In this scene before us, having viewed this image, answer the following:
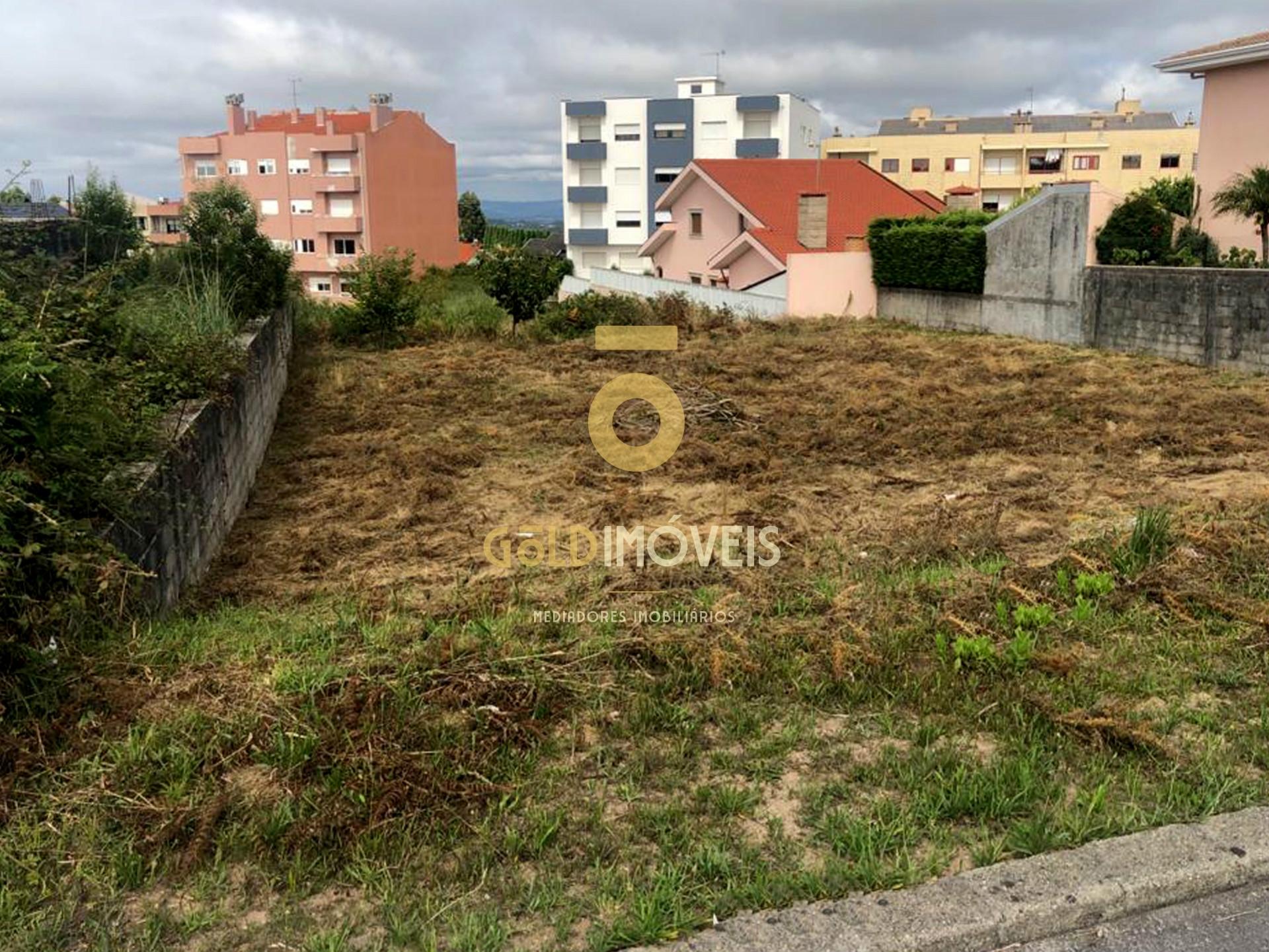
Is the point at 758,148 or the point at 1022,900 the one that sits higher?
the point at 758,148

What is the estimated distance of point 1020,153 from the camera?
2191 inches

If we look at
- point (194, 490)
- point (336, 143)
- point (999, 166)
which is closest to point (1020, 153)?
point (999, 166)

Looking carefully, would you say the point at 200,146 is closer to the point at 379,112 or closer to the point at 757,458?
the point at 379,112

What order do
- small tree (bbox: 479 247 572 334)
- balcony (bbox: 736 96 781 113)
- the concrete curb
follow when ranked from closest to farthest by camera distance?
the concrete curb < small tree (bbox: 479 247 572 334) < balcony (bbox: 736 96 781 113)

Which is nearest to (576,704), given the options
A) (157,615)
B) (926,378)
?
(157,615)

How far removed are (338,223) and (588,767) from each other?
159ft

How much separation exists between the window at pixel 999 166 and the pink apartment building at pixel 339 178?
3183cm

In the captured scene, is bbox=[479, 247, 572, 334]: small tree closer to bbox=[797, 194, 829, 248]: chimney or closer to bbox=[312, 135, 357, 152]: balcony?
bbox=[797, 194, 829, 248]: chimney

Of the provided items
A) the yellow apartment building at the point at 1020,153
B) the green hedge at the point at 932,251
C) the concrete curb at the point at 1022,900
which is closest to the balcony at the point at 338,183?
the yellow apartment building at the point at 1020,153

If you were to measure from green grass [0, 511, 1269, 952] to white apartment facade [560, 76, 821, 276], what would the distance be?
4847 cm

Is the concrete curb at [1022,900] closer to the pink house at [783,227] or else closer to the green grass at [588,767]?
the green grass at [588,767]

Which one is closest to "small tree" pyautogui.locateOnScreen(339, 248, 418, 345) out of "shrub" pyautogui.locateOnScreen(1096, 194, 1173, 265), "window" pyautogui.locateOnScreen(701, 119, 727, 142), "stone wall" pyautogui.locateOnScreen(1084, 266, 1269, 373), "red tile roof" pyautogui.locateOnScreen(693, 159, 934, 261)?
"red tile roof" pyautogui.locateOnScreen(693, 159, 934, 261)

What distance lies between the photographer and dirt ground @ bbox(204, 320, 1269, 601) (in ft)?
17.6

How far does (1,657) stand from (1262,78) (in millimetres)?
20591
